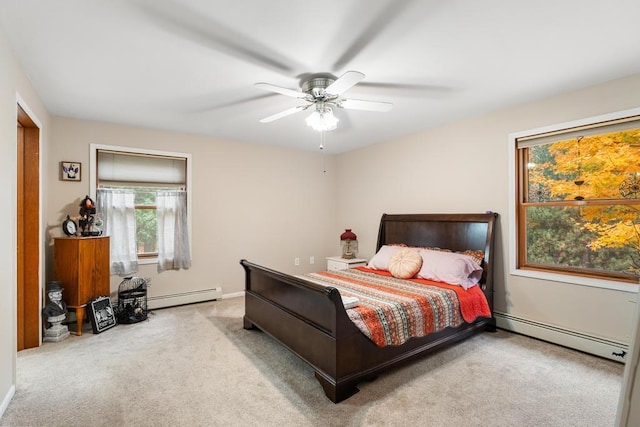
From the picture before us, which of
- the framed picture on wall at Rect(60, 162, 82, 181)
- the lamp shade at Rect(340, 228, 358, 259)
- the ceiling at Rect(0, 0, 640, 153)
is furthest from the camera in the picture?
the lamp shade at Rect(340, 228, 358, 259)

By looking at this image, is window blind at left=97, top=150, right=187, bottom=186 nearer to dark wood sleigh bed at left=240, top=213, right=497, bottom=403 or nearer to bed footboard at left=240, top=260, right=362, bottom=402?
dark wood sleigh bed at left=240, top=213, right=497, bottom=403

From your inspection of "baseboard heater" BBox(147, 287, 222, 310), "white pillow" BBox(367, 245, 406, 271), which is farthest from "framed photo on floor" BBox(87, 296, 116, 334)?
"white pillow" BBox(367, 245, 406, 271)

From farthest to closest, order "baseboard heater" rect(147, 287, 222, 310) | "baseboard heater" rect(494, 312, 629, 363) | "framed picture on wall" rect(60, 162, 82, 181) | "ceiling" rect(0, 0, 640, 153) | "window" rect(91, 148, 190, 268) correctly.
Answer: "baseboard heater" rect(147, 287, 222, 310)
"window" rect(91, 148, 190, 268)
"framed picture on wall" rect(60, 162, 82, 181)
"baseboard heater" rect(494, 312, 629, 363)
"ceiling" rect(0, 0, 640, 153)

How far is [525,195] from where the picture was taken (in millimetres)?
3438

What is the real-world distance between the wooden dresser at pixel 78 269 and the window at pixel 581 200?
4.49 metres

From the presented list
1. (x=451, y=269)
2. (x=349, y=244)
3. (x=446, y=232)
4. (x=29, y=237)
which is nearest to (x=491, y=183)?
(x=446, y=232)

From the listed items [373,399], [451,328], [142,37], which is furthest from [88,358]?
[451,328]

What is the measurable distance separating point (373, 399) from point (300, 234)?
3.57 metres

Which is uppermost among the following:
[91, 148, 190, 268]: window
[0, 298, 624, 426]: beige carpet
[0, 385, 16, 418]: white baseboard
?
[91, 148, 190, 268]: window

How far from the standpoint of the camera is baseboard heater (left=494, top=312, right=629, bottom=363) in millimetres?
2758

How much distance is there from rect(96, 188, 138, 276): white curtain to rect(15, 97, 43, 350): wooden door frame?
0.87m

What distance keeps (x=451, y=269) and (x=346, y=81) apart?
2157 mm

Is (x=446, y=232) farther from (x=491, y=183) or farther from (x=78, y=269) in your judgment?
(x=78, y=269)

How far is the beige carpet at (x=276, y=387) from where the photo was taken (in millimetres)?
2039
